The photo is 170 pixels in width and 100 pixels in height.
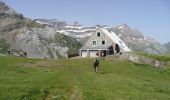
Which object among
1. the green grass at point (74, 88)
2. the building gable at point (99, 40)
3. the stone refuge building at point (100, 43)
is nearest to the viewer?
the green grass at point (74, 88)

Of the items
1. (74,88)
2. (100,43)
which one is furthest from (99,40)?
(74,88)

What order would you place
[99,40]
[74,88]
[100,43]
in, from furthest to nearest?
[100,43], [99,40], [74,88]

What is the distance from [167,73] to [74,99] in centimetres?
4523

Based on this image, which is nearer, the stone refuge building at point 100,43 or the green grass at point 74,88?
the green grass at point 74,88

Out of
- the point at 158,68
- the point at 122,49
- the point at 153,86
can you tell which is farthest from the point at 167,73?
the point at 122,49

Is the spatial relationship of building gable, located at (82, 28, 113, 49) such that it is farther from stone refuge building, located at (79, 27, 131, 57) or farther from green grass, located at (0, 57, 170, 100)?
green grass, located at (0, 57, 170, 100)

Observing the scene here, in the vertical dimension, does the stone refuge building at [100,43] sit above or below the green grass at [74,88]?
above

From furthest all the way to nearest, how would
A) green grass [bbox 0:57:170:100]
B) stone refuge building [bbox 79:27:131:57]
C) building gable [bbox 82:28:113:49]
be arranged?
building gable [bbox 82:28:113:49], stone refuge building [bbox 79:27:131:57], green grass [bbox 0:57:170:100]

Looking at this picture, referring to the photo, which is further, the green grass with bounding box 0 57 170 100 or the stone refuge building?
the stone refuge building

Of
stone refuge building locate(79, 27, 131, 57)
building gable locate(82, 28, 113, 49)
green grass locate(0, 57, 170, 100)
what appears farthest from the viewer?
building gable locate(82, 28, 113, 49)

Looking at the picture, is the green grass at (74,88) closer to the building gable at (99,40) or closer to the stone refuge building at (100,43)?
the stone refuge building at (100,43)

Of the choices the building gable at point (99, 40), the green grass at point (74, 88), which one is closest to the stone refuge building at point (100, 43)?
the building gable at point (99, 40)

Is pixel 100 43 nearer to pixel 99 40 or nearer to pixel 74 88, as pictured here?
pixel 99 40

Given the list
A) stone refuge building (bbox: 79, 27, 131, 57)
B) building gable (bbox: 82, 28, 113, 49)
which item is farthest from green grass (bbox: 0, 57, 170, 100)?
building gable (bbox: 82, 28, 113, 49)
